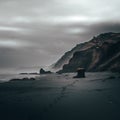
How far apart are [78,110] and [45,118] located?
10121mm

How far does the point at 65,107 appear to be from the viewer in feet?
204

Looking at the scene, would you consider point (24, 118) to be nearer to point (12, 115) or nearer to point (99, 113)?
→ point (12, 115)

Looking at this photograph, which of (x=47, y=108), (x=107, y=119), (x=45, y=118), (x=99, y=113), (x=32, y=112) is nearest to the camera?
(x=107, y=119)

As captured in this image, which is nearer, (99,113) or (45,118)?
(45,118)

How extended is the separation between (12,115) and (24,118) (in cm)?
530

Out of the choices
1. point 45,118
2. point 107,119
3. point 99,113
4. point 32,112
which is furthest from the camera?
point 32,112

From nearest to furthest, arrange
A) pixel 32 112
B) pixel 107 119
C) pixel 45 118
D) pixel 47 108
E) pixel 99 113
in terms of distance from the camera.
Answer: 1. pixel 107 119
2. pixel 45 118
3. pixel 99 113
4. pixel 32 112
5. pixel 47 108

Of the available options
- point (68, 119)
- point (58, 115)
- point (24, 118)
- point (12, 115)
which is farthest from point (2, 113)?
point (68, 119)

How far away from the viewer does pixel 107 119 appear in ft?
152

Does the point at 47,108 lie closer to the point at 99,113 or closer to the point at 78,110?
the point at 78,110

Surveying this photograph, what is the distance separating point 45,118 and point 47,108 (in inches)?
499

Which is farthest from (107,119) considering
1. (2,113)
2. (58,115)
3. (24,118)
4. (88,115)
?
(2,113)

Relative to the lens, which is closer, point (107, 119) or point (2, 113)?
point (107, 119)

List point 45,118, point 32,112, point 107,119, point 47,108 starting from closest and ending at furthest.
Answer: point 107,119 < point 45,118 < point 32,112 < point 47,108
